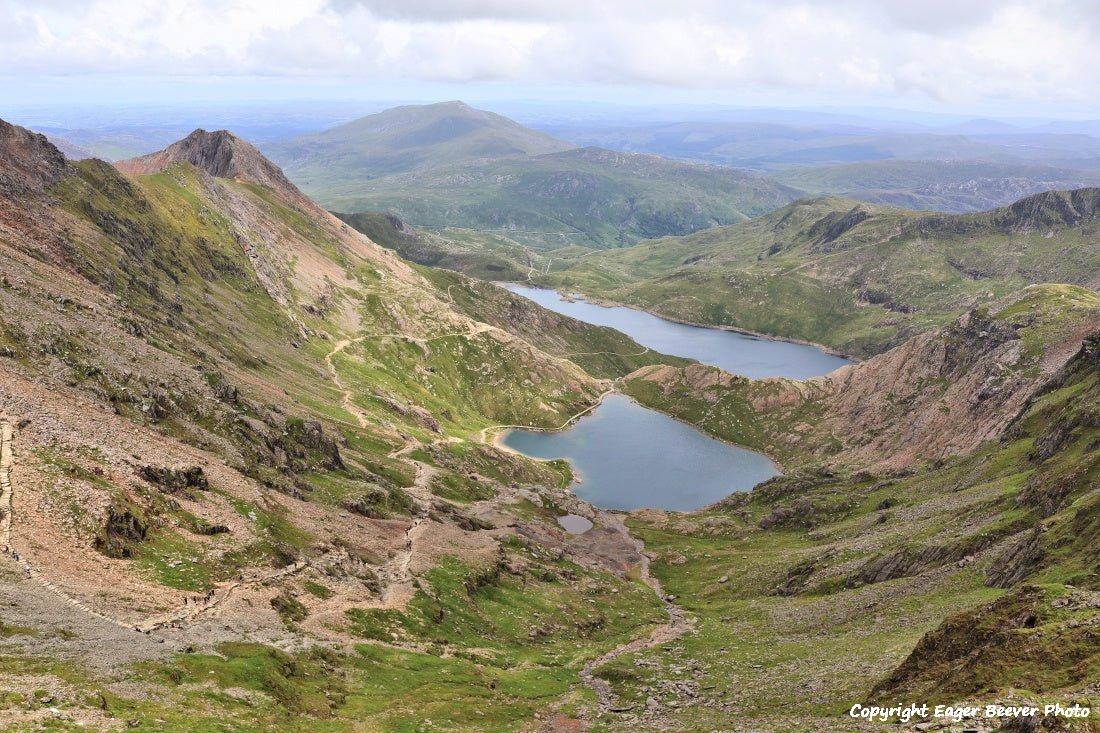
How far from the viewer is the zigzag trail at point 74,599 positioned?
160 feet

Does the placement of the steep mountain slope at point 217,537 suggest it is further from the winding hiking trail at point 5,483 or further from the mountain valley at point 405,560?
the mountain valley at point 405,560

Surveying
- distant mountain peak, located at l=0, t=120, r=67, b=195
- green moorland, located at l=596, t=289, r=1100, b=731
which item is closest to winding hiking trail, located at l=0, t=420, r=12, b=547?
green moorland, located at l=596, t=289, r=1100, b=731

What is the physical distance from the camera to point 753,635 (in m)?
90.8

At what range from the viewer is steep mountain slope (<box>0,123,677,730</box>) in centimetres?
4791

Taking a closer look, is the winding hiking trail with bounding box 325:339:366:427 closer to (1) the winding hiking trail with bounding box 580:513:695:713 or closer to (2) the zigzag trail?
(1) the winding hiking trail with bounding box 580:513:695:713

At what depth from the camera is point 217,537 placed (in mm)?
70375

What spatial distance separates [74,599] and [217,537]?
21.4 metres

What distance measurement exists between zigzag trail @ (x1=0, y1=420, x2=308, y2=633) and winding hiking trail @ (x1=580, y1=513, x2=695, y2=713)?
38079mm

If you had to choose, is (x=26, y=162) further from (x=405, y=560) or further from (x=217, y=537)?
(x=405, y=560)

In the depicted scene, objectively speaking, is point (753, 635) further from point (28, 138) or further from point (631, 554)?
point (28, 138)

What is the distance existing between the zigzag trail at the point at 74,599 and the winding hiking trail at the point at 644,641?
1499 inches

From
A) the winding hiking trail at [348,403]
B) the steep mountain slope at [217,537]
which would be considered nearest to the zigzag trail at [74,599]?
the steep mountain slope at [217,537]

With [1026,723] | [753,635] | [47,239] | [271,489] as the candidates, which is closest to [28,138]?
[47,239]

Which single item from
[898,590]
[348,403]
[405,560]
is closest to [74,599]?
[405,560]
